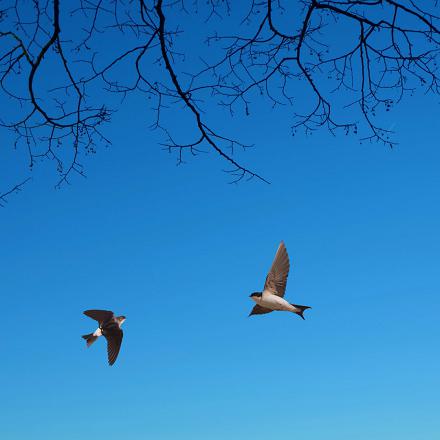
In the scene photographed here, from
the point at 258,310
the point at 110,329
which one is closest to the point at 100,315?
the point at 110,329

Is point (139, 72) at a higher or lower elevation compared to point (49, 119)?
higher

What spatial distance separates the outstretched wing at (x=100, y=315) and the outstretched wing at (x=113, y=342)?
0.21 metres

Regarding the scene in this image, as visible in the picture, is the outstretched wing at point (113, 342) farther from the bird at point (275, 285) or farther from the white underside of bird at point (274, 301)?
the white underside of bird at point (274, 301)

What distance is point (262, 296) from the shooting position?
7383 millimetres

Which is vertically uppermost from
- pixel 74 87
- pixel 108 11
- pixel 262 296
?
pixel 108 11

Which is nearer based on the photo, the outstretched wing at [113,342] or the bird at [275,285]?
the bird at [275,285]

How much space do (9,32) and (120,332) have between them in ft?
19.8

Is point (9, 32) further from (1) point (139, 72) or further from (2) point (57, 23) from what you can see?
Result: (1) point (139, 72)

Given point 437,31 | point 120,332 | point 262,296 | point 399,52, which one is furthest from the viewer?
point 120,332

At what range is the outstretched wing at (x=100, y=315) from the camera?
10.4 metres

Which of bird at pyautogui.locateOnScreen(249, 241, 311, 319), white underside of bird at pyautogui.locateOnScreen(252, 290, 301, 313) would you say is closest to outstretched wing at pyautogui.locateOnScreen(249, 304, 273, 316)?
bird at pyautogui.locateOnScreen(249, 241, 311, 319)

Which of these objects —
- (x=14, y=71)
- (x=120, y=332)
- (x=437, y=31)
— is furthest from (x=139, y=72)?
(x=120, y=332)

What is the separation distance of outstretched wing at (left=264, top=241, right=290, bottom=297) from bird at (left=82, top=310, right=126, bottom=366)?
3593 mm

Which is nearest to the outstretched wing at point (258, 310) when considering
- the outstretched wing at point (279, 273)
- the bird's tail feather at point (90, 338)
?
the outstretched wing at point (279, 273)
